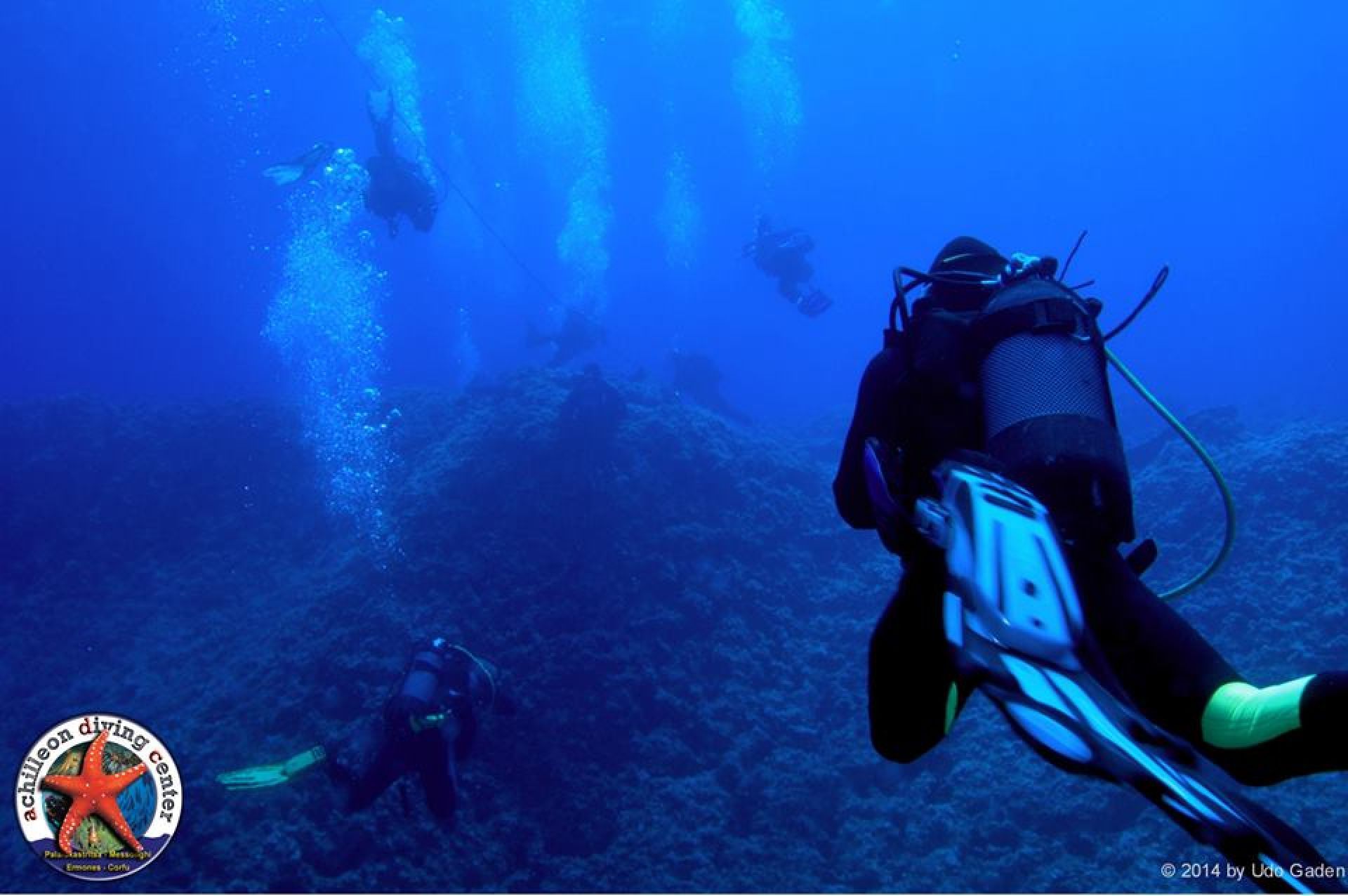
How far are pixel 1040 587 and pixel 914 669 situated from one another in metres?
0.37

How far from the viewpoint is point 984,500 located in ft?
5.00

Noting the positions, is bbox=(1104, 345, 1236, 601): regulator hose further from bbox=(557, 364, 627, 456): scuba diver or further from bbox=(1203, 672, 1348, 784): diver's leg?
bbox=(557, 364, 627, 456): scuba diver

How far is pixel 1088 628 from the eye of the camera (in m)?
1.47

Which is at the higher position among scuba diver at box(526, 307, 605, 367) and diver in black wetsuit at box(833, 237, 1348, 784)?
scuba diver at box(526, 307, 605, 367)

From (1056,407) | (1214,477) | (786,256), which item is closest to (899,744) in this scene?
(1056,407)

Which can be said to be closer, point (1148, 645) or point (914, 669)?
point (914, 669)

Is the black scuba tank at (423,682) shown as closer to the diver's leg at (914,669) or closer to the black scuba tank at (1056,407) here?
the diver's leg at (914,669)

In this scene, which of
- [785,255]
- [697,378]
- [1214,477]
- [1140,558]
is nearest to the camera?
[1140,558]

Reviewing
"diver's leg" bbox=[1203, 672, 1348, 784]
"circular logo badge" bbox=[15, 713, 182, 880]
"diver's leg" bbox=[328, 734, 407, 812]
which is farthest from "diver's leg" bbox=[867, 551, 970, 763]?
"circular logo badge" bbox=[15, 713, 182, 880]

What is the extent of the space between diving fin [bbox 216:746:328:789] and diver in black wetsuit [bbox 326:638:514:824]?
747mm

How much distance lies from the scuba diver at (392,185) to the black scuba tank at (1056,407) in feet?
38.5

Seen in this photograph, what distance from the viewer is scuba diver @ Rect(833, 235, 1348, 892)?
1229mm

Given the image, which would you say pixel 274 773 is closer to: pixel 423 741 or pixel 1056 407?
pixel 423 741

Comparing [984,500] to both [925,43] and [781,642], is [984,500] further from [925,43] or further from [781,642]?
[925,43]
